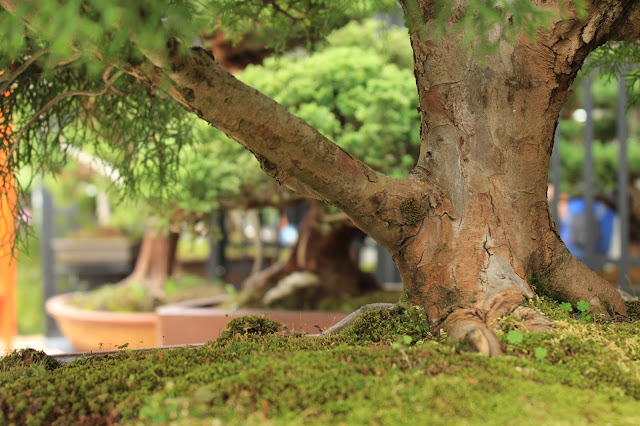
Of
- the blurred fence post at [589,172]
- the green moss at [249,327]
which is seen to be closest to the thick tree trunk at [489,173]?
the green moss at [249,327]

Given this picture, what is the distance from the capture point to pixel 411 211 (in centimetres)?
153

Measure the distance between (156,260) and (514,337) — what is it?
3943mm

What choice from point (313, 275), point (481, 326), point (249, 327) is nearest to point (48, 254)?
point (313, 275)

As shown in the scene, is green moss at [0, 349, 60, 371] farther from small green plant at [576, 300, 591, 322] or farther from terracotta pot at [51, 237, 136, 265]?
terracotta pot at [51, 237, 136, 265]

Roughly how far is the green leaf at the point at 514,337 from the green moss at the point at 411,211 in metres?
0.38

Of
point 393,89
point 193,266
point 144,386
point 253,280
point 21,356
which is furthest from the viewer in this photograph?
point 193,266

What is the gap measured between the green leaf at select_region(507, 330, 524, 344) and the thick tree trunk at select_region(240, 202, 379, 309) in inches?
84.3

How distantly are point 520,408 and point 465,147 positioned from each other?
0.77 metres

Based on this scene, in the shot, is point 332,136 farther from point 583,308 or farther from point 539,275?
point 583,308

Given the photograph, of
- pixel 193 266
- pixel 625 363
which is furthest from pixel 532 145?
pixel 193 266

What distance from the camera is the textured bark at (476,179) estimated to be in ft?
4.77

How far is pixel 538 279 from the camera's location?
5.30 feet

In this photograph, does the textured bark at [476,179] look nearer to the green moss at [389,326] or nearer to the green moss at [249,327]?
the green moss at [389,326]

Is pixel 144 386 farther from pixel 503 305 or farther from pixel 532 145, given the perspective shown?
pixel 532 145
